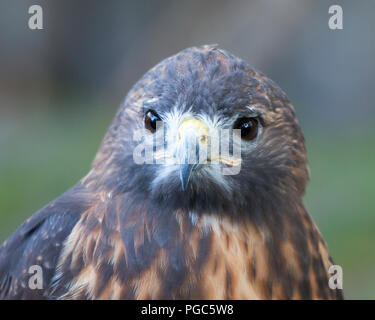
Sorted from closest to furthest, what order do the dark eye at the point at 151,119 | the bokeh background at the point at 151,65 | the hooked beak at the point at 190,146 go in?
1. the hooked beak at the point at 190,146
2. the dark eye at the point at 151,119
3. the bokeh background at the point at 151,65

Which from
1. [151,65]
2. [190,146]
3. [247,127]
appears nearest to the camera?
[190,146]

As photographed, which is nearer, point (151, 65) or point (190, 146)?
point (190, 146)

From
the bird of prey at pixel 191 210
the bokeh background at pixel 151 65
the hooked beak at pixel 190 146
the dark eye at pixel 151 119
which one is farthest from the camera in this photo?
the bokeh background at pixel 151 65

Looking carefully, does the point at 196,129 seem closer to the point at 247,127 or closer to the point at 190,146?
the point at 190,146

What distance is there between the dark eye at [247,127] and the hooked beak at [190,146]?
0.51ft

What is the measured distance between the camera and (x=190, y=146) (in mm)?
1849

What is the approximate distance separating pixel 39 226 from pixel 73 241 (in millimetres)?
194

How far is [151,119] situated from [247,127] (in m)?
0.33

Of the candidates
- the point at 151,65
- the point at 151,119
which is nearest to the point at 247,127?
the point at 151,119

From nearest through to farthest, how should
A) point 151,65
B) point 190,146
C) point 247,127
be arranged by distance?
1. point 190,146
2. point 247,127
3. point 151,65

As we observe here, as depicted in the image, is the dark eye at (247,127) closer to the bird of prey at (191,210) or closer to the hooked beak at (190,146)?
the bird of prey at (191,210)

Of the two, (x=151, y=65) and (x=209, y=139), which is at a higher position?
(x=151, y=65)

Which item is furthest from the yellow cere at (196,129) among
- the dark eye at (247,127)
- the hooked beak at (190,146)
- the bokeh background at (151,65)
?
the bokeh background at (151,65)

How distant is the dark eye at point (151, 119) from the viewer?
205 centimetres
